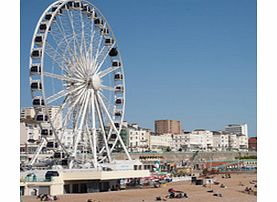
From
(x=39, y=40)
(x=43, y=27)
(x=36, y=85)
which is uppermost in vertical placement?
(x=43, y=27)

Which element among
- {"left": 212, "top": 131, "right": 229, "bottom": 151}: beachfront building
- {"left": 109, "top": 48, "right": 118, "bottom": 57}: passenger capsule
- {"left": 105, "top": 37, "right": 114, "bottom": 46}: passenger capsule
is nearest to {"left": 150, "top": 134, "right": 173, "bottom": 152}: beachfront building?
{"left": 212, "top": 131, "right": 229, "bottom": 151}: beachfront building

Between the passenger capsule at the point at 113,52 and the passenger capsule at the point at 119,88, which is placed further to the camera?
the passenger capsule at the point at 119,88

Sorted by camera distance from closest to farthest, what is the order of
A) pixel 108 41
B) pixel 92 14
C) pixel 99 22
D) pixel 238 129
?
pixel 92 14, pixel 99 22, pixel 108 41, pixel 238 129

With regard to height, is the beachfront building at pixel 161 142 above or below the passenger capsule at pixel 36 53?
below

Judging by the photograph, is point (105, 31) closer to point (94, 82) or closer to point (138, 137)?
point (94, 82)

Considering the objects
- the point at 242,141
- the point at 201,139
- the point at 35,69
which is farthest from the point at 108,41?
the point at 242,141

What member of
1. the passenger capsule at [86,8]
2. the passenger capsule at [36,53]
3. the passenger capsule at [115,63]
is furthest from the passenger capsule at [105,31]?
the passenger capsule at [36,53]

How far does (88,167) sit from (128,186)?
3.39 m

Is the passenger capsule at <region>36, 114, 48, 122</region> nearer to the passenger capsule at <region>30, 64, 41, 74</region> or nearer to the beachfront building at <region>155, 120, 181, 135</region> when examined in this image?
the passenger capsule at <region>30, 64, 41, 74</region>

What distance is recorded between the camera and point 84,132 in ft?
60.8

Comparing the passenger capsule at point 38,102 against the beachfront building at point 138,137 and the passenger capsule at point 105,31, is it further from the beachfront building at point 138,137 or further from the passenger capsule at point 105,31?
the beachfront building at point 138,137
